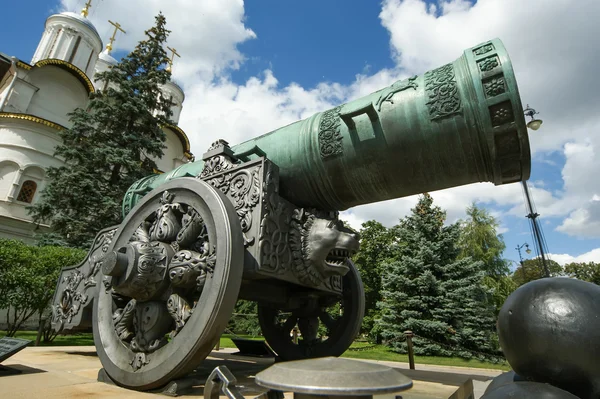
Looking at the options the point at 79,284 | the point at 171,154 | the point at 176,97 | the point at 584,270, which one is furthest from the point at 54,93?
the point at 584,270

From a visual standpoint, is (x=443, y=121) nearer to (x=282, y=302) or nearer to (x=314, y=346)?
(x=282, y=302)

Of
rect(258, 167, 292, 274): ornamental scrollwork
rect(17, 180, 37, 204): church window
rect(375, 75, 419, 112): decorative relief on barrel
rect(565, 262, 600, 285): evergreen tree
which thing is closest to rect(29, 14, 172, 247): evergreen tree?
rect(17, 180, 37, 204): church window

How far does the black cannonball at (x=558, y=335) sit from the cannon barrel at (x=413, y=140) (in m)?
1.09

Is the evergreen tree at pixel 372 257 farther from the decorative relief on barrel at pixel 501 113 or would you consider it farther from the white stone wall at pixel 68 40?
the white stone wall at pixel 68 40

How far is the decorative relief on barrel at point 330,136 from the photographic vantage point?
3346mm

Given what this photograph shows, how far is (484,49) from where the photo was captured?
8.90 ft

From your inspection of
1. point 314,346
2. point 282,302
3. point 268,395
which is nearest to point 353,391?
point 268,395

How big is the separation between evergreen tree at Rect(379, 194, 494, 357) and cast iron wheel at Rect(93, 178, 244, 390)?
1120cm

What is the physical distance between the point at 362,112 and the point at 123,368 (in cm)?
280

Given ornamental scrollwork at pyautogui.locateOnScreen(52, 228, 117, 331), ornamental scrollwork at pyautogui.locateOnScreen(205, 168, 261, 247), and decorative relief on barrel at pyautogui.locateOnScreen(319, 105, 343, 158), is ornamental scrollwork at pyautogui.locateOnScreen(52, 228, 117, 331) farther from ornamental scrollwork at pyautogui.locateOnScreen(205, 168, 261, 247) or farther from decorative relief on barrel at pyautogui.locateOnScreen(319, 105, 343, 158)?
decorative relief on barrel at pyautogui.locateOnScreen(319, 105, 343, 158)

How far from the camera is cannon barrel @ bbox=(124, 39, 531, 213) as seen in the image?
2605 millimetres

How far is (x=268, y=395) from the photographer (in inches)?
50.0

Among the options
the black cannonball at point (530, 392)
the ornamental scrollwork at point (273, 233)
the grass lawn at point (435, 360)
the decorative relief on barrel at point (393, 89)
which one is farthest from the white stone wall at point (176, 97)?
the black cannonball at point (530, 392)

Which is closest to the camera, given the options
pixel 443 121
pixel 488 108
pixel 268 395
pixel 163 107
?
pixel 268 395
